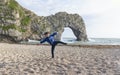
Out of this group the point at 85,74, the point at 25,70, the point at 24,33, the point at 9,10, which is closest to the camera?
the point at 85,74

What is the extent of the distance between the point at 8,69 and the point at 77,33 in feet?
434

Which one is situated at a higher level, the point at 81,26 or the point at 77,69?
the point at 81,26

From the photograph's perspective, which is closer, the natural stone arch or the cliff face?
the cliff face

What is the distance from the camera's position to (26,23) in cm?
9594

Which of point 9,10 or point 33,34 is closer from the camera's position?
point 9,10

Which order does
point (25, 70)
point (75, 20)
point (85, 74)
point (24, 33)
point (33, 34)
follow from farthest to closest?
point (75, 20) → point (33, 34) → point (24, 33) → point (25, 70) → point (85, 74)

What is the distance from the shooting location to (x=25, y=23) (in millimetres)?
95312

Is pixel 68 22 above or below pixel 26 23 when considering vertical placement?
above

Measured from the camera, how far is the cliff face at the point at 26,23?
268 ft

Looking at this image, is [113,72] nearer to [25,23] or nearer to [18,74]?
[18,74]

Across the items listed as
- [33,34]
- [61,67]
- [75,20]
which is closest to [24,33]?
[33,34]

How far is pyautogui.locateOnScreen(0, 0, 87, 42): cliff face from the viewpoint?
81750 millimetres

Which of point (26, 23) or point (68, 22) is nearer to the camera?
point (26, 23)

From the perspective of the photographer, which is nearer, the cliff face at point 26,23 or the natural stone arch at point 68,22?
the cliff face at point 26,23
